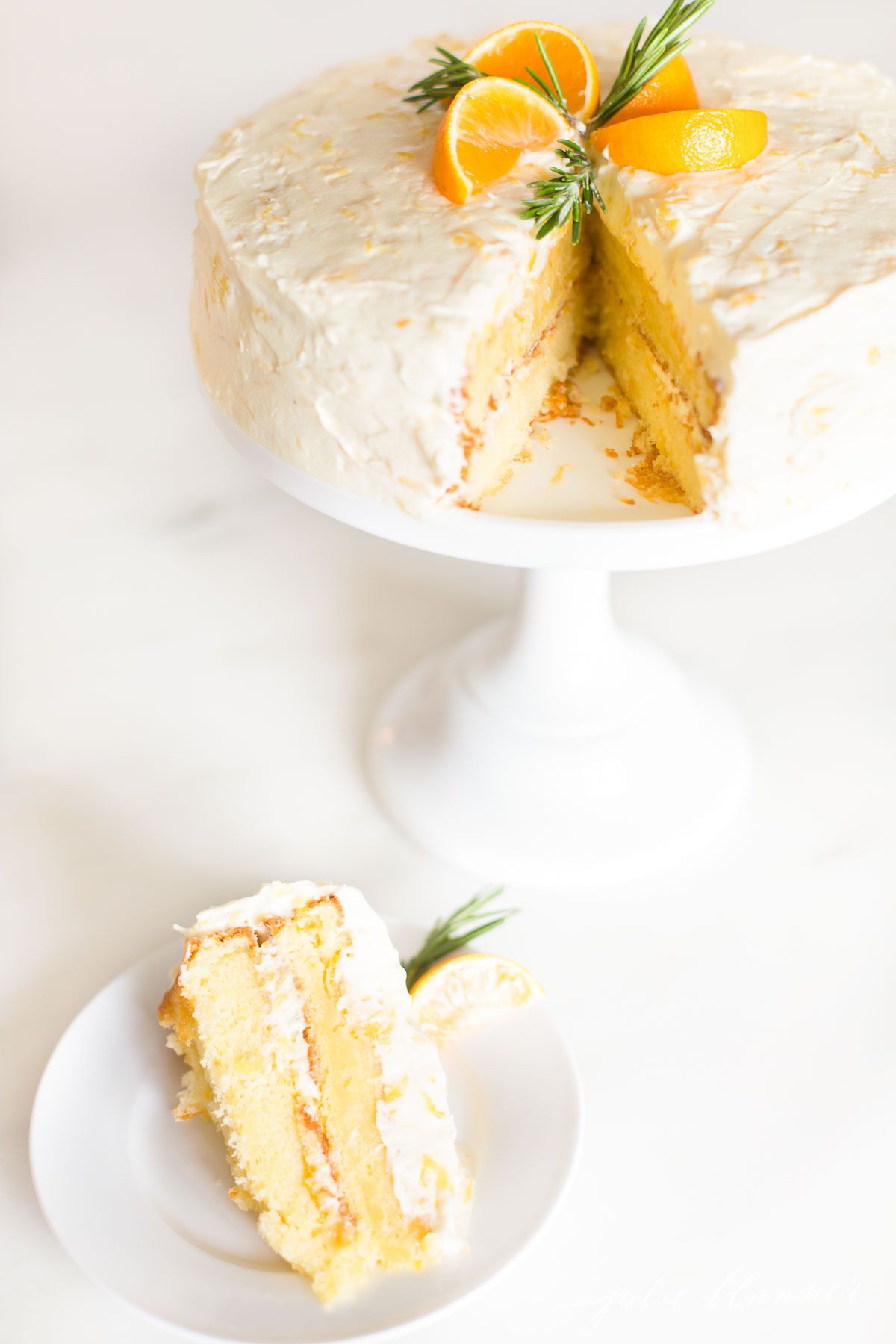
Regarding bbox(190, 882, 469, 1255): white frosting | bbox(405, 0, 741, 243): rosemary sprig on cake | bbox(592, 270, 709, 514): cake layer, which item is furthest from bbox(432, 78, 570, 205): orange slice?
bbox(190, 882, 469, 1255): white frosting

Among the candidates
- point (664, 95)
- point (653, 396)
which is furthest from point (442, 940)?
point (664, 95)

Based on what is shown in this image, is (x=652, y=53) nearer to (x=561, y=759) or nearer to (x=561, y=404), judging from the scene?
(x=561, y=404)

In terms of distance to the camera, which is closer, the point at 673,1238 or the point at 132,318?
the point at 673,1238

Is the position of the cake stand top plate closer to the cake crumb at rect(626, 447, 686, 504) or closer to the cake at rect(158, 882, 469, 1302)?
the cake crumb at rect(626, 447, 686, 504)

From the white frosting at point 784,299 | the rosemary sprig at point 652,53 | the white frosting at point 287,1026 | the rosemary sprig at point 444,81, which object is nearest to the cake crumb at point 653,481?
the white frosting at point 784,299

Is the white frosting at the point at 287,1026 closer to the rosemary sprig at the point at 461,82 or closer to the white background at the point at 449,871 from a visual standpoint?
the white background at the point at 449,871

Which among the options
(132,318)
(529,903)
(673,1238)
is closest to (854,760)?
(529,903)

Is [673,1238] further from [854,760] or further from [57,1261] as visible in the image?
[854,760]
